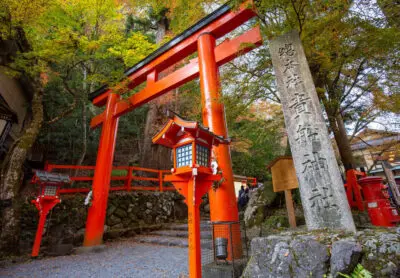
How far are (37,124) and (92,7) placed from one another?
4.62 m

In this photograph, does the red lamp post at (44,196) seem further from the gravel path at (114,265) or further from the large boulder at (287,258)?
the large boulder at (287,258)

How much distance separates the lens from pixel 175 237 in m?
7.40

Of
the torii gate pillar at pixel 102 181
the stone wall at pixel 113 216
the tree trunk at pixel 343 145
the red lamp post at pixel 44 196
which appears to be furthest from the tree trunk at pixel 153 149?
the tree trunk at pixel 343 145

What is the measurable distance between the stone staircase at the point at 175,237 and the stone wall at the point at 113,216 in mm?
806

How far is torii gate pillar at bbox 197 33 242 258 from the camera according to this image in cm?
396

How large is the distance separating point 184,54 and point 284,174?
4.54 meters

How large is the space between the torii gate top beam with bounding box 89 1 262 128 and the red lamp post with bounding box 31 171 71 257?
9.40 feet

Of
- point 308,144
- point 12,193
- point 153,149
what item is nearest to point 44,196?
point 12,193

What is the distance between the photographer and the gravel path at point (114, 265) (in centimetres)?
419

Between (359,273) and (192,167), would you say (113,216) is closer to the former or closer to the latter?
(192,167)

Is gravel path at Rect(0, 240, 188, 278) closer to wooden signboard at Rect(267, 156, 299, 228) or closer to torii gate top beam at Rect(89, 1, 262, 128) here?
wooden signboard at Rect(267, 156, 299, 228)

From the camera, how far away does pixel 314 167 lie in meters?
2.95

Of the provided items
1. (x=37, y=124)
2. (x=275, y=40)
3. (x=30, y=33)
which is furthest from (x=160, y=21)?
(x=275, y=40)

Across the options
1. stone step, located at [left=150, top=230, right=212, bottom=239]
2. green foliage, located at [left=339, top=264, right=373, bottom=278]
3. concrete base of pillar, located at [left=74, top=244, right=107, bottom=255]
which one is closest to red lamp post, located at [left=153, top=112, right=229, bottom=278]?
green foliage, located at [left=339, top=264, right=373, bottom=278]
